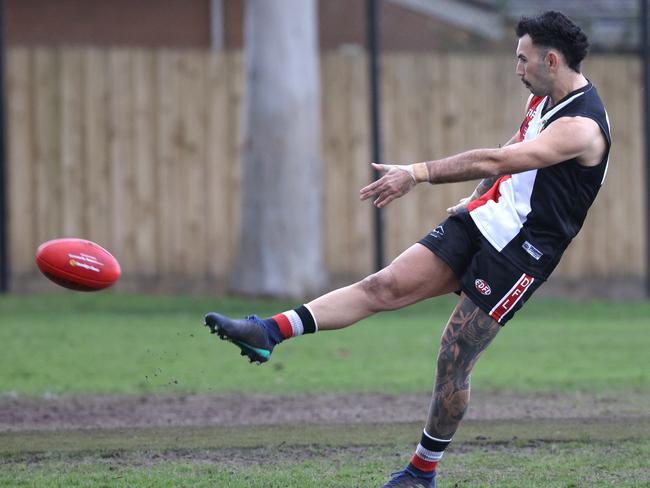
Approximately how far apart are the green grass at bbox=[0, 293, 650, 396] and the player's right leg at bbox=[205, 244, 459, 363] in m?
3.88

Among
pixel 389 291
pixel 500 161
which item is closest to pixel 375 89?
pixel 389 291

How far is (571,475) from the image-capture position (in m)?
6.36

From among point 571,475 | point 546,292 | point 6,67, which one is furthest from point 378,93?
point 571,475

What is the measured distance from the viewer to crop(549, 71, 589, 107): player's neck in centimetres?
594

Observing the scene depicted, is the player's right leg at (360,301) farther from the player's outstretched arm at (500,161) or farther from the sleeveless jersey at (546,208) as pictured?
the player's outstretched arm at (500,161)

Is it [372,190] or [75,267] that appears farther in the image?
[75,267]

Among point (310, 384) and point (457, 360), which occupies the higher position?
point (457, 360)

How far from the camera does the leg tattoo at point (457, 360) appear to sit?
5.93 m

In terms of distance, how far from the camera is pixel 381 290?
236 inches

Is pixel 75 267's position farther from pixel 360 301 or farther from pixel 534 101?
pixel 534 101

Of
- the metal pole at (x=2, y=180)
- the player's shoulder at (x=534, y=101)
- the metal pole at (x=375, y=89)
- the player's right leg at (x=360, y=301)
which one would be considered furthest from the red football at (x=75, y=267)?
the metal pole at (x=375, y=89)

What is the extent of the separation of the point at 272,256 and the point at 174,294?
1542mm

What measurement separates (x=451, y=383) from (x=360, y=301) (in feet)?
1.95

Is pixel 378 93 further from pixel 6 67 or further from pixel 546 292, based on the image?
pixel 6 67
